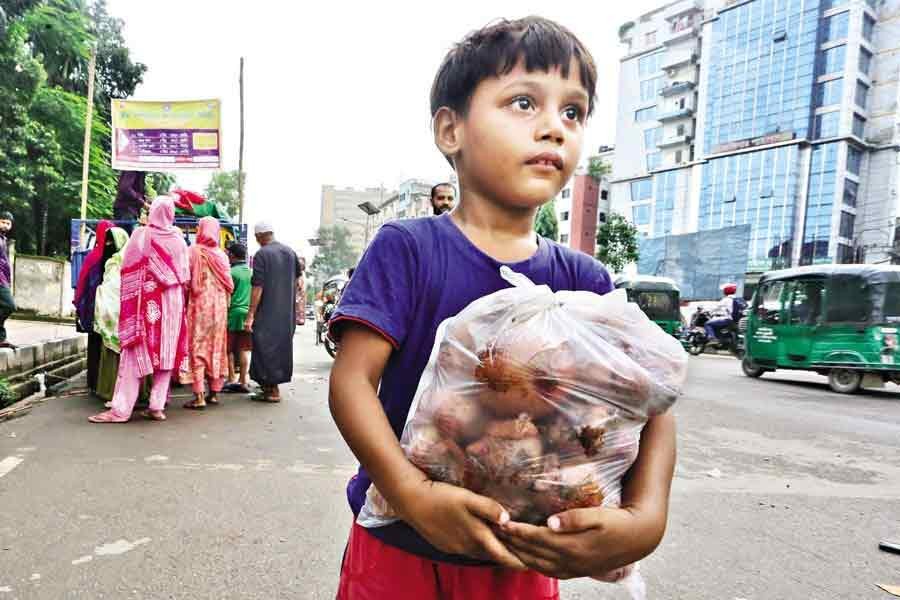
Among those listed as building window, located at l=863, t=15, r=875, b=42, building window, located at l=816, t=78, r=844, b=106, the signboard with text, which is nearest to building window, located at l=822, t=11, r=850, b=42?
building window, located at l=863, t=15, r=875, b=42

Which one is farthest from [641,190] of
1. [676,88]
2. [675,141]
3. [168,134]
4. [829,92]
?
[168,134]

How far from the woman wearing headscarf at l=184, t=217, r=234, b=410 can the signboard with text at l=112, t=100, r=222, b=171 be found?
15.2ft

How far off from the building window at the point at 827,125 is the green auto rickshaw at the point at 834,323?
31.5 meters

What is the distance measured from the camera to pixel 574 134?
96cm

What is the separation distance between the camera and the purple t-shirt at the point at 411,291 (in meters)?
0.92

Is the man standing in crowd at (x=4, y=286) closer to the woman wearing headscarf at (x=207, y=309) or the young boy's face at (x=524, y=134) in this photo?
the woman wearing headscarf at (x=207, y=309)

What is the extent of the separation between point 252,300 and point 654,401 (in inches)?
214

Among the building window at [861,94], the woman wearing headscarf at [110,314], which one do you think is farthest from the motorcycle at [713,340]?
the building window at [861,94]

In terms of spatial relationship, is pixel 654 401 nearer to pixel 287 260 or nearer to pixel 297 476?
pixel 297 476

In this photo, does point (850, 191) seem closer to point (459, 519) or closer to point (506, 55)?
point (506, 55)

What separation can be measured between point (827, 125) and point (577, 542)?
138ft

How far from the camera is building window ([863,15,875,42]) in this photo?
3478 centimetres

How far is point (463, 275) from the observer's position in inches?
38.2

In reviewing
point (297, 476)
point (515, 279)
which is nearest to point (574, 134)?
point (515, 279)
